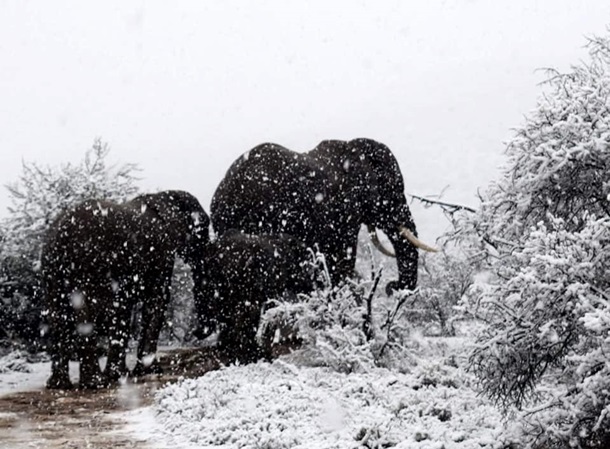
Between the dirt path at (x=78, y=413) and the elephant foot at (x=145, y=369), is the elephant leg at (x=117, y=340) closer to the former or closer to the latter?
the elephant foot at (x=145, y=369)

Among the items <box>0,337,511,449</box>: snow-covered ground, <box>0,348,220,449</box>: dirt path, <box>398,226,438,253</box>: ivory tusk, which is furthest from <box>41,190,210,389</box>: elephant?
<box>398,226,438,253</box>: ivory tusk

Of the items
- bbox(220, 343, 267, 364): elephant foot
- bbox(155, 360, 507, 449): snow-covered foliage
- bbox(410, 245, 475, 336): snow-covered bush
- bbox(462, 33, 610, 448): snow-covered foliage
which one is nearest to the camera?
bbox(462, 33, 610, 448): snow-covered foliage

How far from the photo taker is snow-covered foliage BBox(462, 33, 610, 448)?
17.6 feet

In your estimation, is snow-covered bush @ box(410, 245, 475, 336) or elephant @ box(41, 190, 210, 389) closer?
elephant @ box(41, 190, 210, 389)

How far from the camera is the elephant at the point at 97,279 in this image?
1105 centimetres

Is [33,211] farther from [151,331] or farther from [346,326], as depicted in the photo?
[346,326]

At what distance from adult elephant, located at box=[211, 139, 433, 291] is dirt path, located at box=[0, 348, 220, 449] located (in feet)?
8.38

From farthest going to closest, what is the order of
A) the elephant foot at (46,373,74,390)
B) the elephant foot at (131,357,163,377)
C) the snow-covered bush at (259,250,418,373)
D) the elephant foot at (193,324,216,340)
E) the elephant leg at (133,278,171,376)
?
1. the elephant foot at (193,324,216,340)
2. the elephant leg at (133,278,171,376)
3. the elephant foot at (131,357,163,377)
4. the elephant foot at (46,373,74,390)
5. the snow-covered bush at (259,250,418,373)

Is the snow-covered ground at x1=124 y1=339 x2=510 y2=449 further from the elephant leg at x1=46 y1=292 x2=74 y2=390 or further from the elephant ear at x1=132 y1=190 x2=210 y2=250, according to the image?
the elephant ear at x1=132 y1=190 x2=210 y2=250

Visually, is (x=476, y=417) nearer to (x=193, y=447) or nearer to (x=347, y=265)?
(x=193, y=447)

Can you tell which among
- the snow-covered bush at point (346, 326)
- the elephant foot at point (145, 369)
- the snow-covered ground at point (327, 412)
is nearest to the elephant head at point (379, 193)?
the snow-covered bush at point (346, 326)

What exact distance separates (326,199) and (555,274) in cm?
939

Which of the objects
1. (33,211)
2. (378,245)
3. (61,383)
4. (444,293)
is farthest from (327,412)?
(444,293)

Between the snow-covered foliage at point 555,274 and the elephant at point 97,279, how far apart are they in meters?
5.81
